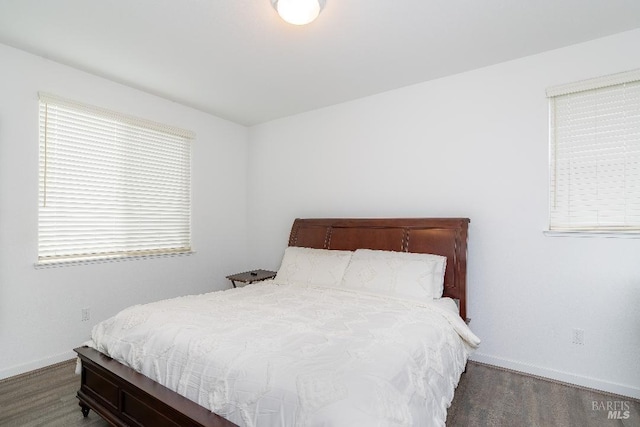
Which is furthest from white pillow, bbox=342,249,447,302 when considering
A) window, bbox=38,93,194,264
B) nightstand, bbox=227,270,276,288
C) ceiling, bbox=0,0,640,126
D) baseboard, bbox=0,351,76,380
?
baseboard, bbox=0,351,76,380

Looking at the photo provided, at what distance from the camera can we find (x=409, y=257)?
9.02 ft

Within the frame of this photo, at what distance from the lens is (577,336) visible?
2.46 meters

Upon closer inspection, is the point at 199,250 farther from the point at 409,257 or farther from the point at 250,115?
the point at 409,257

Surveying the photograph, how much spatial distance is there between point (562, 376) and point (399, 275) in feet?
4.74

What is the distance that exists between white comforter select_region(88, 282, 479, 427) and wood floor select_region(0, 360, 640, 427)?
0.38 metres

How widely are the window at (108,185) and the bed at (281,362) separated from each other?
1332 mm

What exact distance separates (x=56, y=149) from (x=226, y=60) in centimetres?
169

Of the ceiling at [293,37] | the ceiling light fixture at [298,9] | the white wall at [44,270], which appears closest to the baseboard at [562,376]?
the ceiling at [293,37]

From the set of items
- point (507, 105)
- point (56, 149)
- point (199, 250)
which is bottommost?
point (199, 250)

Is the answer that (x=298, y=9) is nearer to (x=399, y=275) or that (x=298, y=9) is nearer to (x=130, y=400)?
(x=399, y=275)

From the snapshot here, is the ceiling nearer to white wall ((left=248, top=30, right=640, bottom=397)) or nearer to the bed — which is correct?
white wall ((left=248, top=30, right=640, bottom=397))

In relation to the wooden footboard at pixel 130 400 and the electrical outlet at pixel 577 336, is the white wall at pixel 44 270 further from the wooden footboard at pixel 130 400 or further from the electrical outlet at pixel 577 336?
the electrical outlet at pixel 577 336

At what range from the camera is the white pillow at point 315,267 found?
9.68 ft

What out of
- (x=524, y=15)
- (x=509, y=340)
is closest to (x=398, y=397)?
(x=509, y=340)
